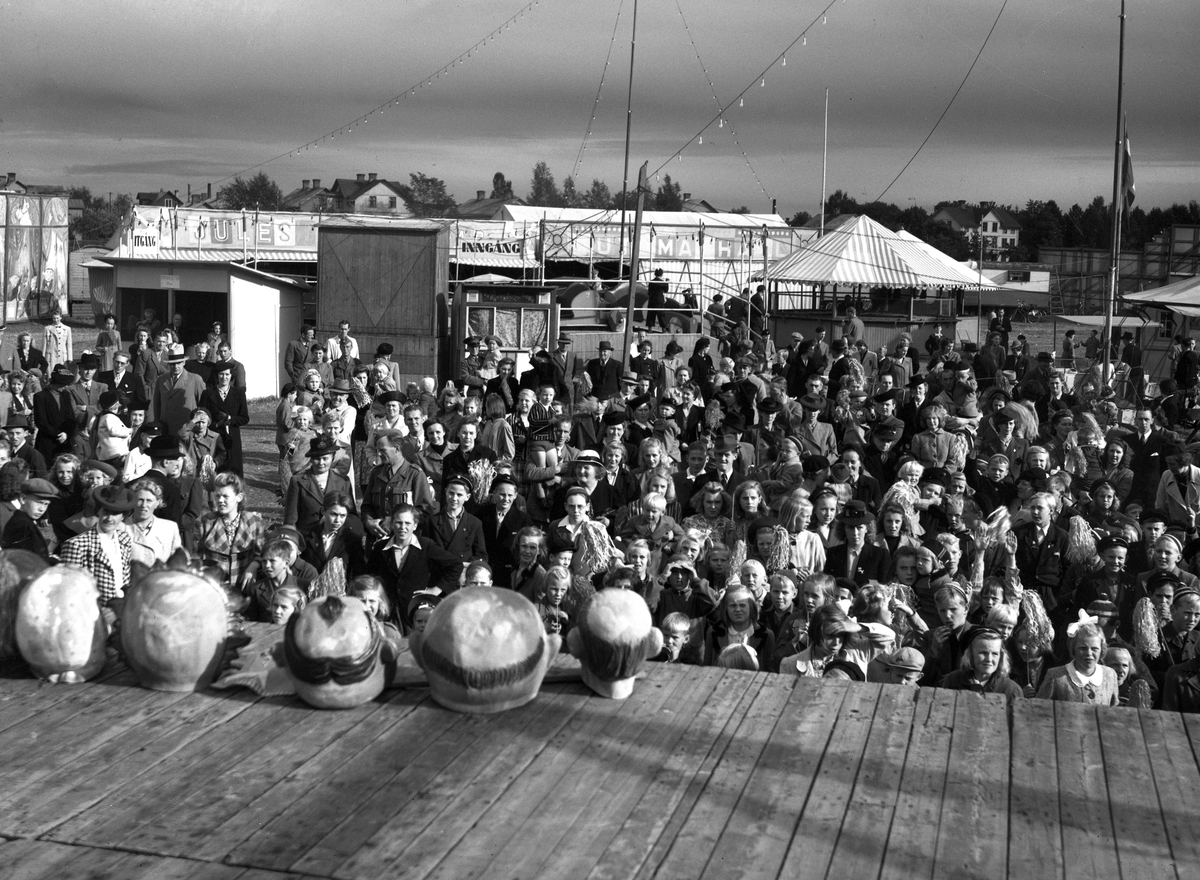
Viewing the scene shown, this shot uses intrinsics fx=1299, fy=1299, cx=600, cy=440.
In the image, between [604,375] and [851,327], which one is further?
[851,327]

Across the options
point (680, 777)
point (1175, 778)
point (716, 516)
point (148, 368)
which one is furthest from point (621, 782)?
point (148, 368)

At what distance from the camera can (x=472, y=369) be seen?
16125 millimetres

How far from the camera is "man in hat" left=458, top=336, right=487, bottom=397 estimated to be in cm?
1377

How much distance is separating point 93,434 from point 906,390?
7717 mm

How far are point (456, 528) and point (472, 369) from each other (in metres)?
7.60

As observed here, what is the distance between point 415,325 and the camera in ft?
66.1

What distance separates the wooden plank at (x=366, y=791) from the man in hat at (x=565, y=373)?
10.4 meters

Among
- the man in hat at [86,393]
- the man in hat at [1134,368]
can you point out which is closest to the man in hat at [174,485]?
the man in hat at [86,393]

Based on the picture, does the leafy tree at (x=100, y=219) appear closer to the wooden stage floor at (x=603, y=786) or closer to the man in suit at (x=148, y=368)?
the man in suit at (x=148, y=368)

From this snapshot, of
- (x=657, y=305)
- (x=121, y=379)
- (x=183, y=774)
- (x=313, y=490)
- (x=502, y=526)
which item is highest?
(x=657, y=305)

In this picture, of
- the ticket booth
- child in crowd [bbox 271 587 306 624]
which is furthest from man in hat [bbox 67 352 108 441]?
the ticket booth

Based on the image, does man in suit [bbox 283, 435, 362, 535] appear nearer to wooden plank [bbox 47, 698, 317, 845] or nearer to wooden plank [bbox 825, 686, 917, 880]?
wooden plank [bbox 47, 698, 317, 845]

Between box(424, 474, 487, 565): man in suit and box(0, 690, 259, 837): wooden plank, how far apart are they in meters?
3.13

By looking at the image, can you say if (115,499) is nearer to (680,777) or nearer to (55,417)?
(680,777)
